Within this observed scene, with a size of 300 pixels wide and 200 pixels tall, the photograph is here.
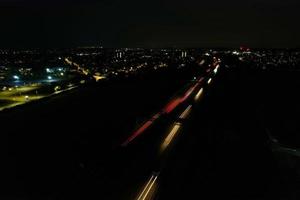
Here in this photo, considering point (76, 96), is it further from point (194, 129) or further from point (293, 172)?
point (293, 172)

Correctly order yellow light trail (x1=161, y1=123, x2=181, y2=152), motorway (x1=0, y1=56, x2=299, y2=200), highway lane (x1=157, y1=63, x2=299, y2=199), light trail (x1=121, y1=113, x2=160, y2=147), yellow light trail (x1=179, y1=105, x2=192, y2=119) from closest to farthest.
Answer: motorway (x1=0, y1=56, x2=299, y2=200)
highway lane (x1=157, y1=63, x2=299, y2=199)
yellow light trail (x1=161, y1=123, x2=181, y2=152)
light trail (x1=121, y1=113, x2=160, y2=147)
yellow light trail (x1=179, y1=105, x2=192, y2=119)

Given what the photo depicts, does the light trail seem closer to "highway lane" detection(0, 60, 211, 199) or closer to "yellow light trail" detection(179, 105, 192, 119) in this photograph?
"highway lane" detection(0, 60, 211, 199)

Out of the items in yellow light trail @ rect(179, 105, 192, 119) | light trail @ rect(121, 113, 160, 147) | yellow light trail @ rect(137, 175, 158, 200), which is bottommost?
yellow light trail @ rect(179, 105, 192, 119)

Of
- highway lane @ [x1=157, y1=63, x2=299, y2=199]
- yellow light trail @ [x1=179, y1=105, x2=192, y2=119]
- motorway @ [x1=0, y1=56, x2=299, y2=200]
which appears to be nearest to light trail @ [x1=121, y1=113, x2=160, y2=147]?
motorway @ [x1=0, y1=56, x2=299, y2=200]

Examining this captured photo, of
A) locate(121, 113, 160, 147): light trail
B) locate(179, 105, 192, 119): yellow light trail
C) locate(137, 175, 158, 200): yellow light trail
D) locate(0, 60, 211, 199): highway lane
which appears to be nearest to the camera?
locate(137, 175, 158, 200): yellow light trail

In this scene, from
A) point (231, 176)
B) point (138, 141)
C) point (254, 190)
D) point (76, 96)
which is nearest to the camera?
point (254, 190)

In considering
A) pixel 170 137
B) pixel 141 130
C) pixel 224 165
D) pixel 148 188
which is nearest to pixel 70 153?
pixel 148 188

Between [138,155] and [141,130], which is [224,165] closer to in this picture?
[138,155]

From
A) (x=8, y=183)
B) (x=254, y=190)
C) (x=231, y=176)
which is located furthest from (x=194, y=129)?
(x=8, y=183)

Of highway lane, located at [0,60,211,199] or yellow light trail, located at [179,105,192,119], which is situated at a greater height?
highway lane, located at [0,60,211,199]
